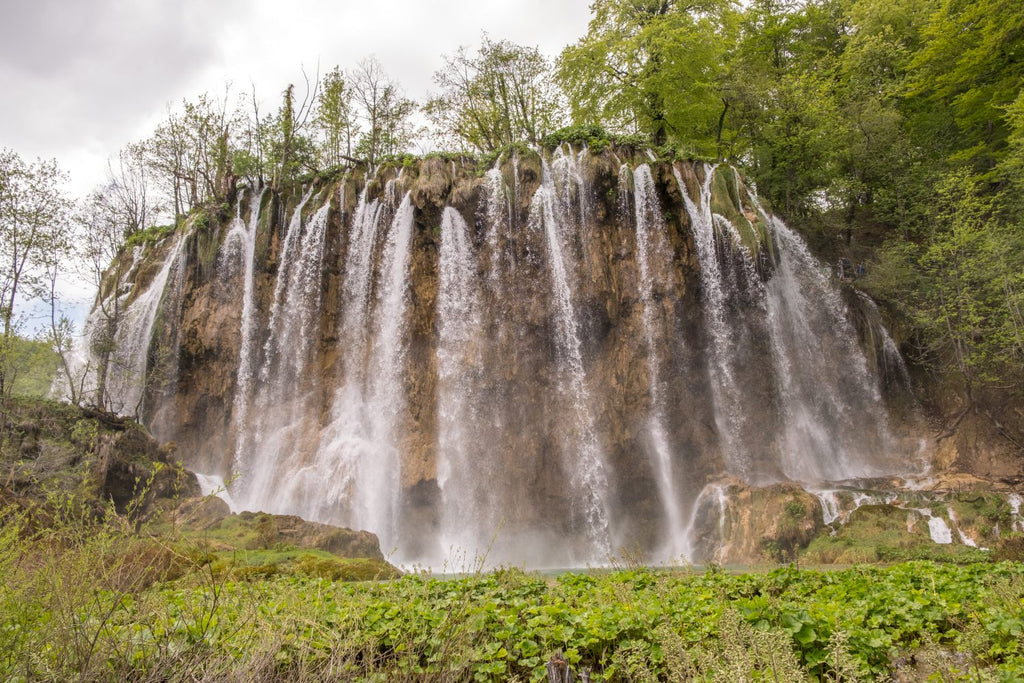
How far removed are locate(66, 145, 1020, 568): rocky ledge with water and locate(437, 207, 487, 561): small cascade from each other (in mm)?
75

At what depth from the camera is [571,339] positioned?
20.1m

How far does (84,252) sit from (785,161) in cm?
2819

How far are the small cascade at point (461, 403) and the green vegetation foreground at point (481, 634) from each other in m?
13.3

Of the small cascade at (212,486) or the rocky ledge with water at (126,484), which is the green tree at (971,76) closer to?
the rocky ledge with water at (126,484)

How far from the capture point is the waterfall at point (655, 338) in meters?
17.9

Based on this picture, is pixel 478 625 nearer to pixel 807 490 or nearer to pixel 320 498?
pixel 807 490

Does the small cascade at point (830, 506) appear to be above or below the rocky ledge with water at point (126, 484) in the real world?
below

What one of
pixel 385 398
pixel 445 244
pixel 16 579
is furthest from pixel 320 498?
pixel 16 579

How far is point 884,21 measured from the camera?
83.7ft

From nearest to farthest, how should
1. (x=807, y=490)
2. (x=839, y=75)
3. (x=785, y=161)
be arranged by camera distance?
(x=807, y=490) → (x=785, y=161) → (x=839, y=75)

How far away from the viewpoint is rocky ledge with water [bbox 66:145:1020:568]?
1850cm

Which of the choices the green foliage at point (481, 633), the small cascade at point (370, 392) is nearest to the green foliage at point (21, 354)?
the small cascade at point (370, 392)

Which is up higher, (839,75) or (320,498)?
(839,75)

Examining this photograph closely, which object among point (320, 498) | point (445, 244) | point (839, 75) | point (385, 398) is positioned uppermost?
point (839, 75)
